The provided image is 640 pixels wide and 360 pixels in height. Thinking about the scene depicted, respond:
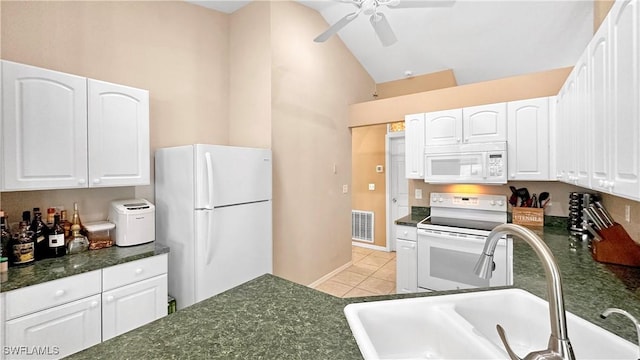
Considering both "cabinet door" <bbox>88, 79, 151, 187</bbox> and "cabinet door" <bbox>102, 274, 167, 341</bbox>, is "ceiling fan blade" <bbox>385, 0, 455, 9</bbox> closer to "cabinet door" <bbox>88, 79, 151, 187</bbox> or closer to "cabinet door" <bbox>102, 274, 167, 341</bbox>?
"cabinet door" <bbox>88, 79, 151, 187</bbox>

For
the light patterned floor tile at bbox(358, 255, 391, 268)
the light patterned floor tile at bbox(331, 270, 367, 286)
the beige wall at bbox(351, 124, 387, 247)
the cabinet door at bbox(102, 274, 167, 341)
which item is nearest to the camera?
the cabinet door at bbox(102, 274, 167, 341)

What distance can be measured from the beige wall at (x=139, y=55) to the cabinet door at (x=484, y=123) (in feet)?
8.99

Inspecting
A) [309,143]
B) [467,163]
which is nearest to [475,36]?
[467,163]

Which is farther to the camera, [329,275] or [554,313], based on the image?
[329,275]

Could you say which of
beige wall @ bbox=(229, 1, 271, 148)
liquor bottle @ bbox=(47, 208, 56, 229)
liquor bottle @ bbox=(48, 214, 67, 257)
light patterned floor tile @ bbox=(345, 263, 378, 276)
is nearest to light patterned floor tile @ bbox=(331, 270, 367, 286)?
light patterned floor tile @ bbox=(345, 263, 378, 276)

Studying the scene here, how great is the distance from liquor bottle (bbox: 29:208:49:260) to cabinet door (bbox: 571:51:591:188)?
11.3 feet

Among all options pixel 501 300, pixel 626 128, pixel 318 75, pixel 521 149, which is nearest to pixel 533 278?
pixel 501 300

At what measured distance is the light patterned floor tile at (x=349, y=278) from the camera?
369 centimetres

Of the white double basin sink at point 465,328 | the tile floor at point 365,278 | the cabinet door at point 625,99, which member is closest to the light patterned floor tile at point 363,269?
the tile floor at point 365,278

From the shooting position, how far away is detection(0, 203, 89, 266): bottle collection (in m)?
1.72

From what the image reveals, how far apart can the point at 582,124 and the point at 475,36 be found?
7.14ft

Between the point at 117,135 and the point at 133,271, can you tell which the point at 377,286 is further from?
the point at 117,135

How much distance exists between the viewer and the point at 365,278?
12.5 ft

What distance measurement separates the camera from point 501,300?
1.17 m
